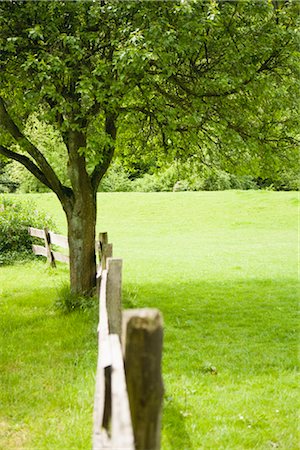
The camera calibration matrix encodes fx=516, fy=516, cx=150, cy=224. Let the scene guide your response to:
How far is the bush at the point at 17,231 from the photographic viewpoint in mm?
19984

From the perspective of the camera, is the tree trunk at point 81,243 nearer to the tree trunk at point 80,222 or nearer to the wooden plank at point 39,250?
the tree trunk at point 80,222

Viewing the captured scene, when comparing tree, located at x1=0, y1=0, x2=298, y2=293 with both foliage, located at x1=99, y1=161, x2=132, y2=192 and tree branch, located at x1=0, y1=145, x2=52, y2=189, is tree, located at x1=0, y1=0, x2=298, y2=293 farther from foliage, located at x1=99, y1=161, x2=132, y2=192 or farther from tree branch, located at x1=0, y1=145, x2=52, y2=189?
foliage, located at x1=99, y1=161, x2=132, y2=192

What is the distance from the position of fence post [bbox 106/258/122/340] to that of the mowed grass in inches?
45.9

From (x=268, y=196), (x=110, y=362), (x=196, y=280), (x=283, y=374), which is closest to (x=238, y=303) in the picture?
(x=196, y=280)

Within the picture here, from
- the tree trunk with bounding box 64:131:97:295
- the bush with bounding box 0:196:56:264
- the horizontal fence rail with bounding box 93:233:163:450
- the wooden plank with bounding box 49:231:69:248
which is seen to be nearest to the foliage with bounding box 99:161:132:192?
the bush with bounding box 0:196:56:264

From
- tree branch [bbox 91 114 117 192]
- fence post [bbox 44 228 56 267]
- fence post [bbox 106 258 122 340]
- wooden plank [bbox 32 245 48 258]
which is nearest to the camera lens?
fence post [bbox 106 258 122 340]

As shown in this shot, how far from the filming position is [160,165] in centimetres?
1468

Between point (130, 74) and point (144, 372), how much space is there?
8038 millimetres

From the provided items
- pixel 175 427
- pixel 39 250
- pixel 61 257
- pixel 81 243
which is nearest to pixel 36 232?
pixel 39 250

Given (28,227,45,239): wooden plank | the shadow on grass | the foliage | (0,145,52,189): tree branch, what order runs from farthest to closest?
the foliage, (28,227,45,239): wooden plank, (0,145,52,189): tree branch, the shadow on grass

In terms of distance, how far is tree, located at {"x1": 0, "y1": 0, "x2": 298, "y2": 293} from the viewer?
9.34 m

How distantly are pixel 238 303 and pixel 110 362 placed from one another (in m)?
10.1

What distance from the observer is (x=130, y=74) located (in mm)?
9516

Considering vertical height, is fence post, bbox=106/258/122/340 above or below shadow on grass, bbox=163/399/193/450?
above
